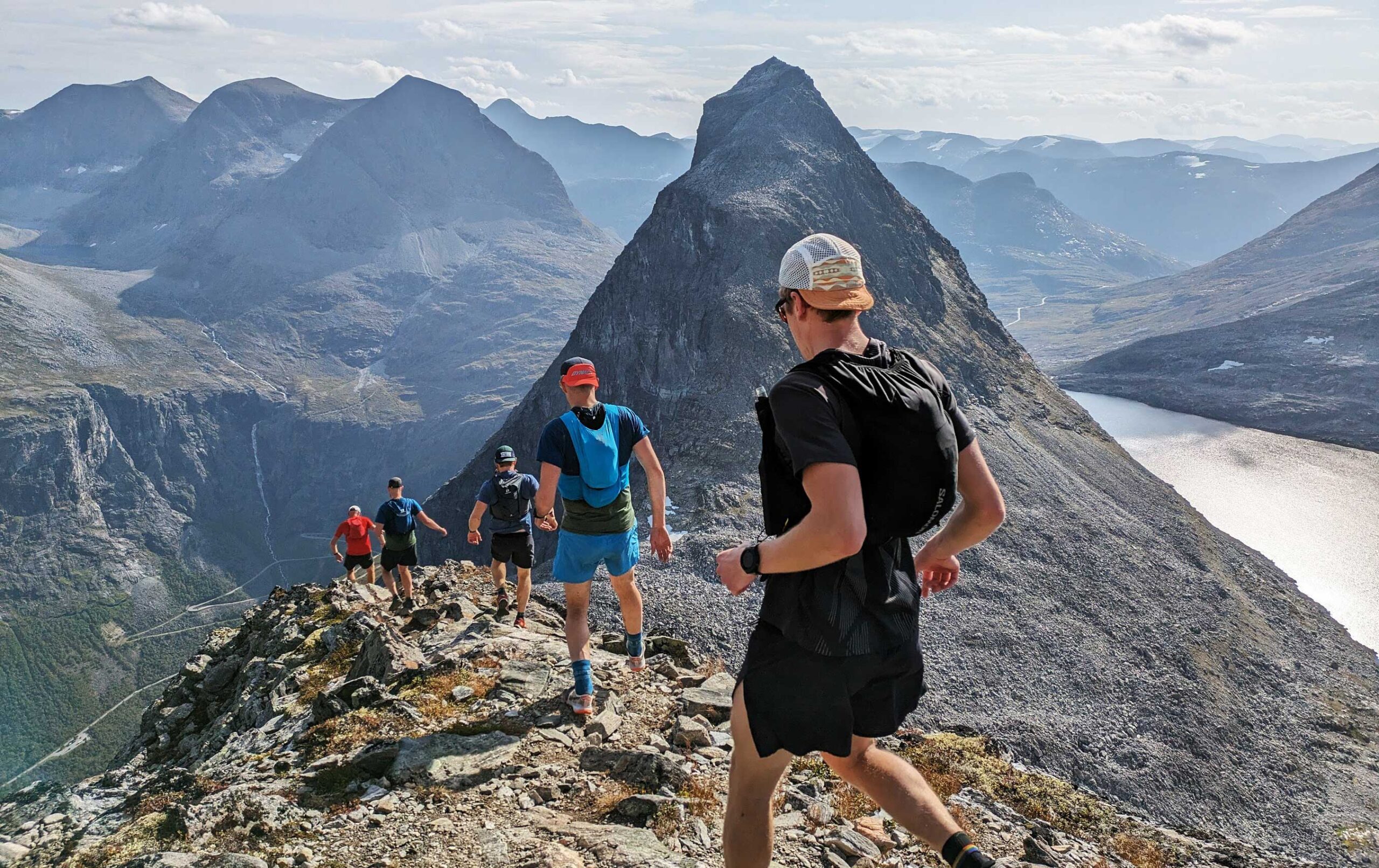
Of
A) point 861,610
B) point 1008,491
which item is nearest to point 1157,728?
point 1008,491

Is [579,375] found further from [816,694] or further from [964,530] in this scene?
[816,694]

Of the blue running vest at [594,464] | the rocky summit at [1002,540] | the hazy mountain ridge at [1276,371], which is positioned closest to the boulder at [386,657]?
the blue running vest at [594,464]

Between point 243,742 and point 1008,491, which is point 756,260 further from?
point 243,742

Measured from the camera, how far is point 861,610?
384 centimetres

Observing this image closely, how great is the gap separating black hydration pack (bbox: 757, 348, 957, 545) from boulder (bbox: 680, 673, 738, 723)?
6.45 metres

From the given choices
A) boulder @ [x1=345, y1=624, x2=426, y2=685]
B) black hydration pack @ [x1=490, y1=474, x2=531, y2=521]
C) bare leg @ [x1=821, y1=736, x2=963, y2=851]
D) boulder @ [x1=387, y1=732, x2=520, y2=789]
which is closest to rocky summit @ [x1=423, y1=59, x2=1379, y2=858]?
black hydration pack @ [x1=490, y1=474, x2=531, y2=521]

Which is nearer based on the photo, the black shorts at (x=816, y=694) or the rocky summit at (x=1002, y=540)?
the black shorts at (x=816, y=694)

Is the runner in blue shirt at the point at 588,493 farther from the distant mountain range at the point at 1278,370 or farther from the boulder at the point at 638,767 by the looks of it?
the distant mountain range at the point at 1278,370

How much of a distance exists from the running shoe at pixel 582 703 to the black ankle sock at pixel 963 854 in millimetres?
5549

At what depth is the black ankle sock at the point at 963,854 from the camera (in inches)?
156

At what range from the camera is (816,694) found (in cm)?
389

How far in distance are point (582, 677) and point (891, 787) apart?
5404 mm

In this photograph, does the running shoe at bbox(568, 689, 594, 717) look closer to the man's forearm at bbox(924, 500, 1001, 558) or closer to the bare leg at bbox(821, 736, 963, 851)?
the bare leg at bbox(821, 736, 963, 851)

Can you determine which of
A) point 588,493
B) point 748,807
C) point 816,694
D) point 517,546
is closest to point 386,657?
point 517,546
